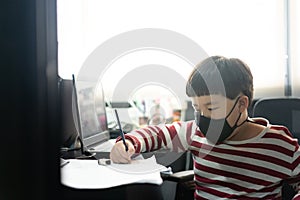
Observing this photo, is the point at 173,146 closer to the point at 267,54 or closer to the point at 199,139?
the point at 199,139

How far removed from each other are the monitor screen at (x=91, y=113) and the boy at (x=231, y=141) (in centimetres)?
30

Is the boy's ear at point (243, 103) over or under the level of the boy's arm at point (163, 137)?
over

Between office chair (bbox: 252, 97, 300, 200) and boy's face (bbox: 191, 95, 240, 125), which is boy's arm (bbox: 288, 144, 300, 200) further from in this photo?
office chair (bbox: 252, 97, 300, 200)

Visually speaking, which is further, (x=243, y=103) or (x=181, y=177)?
(x=181, y=177)

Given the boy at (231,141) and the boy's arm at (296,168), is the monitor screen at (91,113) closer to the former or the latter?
the boy at (231,141)

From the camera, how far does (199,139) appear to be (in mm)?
1023

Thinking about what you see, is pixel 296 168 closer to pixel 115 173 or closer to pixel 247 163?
pixel 247 163

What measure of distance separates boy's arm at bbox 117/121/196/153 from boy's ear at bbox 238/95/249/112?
0.18 m

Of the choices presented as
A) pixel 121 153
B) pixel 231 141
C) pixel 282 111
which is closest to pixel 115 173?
pixel 121 153

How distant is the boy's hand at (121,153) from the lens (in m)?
0.87

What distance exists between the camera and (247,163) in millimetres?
946

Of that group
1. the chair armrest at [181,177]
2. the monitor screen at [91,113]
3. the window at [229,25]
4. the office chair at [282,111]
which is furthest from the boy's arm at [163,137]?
the window at [229,25]

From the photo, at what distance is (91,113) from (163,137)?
1.38 feet

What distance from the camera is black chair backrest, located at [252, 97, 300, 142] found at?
137cm
